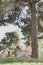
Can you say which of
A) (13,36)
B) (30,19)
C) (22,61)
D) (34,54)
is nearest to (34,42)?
(34,54)

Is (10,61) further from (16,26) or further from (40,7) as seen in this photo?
(16,26)

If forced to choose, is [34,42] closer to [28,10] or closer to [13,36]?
[28,10]

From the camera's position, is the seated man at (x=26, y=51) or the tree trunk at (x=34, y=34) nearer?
the seated man at (x=26, y=51)

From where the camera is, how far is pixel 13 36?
934 centimetres

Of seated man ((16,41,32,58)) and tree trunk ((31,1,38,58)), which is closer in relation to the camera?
seated man ((16,41,32,58))

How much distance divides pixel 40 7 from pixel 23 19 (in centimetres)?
78

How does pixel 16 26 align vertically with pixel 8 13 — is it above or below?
below

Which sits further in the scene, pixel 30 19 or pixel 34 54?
pixel 30 19

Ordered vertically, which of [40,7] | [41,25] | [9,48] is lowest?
[9,48]

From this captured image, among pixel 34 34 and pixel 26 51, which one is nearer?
pixel 26 51

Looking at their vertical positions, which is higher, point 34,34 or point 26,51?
point 34,34

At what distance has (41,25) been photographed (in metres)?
8.03

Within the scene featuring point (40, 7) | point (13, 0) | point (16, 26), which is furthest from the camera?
point (16, 26)

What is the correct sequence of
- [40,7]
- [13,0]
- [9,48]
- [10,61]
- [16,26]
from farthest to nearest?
1. [9,48]
2. [16,26]
3. [40,7]
4. [13,0]
5. [10,61]
